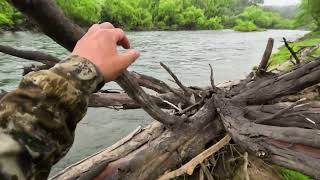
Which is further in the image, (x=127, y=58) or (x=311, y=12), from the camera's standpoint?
(x=311, y=12)

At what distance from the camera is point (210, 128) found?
4.11 meters

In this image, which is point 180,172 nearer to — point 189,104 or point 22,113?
point 189,104

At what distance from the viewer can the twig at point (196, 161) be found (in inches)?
138

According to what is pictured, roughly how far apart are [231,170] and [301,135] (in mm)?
1068

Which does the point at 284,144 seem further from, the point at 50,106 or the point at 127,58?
the point at 50,106

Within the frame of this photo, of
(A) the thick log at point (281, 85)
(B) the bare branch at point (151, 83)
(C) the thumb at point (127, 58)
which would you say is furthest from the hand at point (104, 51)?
(B) the bare branch at point (151, 83)

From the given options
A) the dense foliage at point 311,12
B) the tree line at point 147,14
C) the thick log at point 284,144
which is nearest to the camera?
the thick log at point 284,144

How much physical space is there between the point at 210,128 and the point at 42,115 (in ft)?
9.52

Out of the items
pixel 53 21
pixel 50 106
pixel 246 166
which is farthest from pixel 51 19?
pixel 246 166

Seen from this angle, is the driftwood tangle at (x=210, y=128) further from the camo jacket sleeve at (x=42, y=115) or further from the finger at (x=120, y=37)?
the camo jacket sleeve at (x=42, y=115)

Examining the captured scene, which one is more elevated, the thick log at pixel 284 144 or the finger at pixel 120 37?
the finger at pixel 120 37

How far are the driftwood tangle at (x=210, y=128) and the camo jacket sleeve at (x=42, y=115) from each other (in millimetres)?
1016

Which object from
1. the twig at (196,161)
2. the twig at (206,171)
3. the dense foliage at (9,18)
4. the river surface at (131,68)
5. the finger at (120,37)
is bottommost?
the dense foliage at (9,18)

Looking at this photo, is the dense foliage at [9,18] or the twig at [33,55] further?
the dense foliage at [9,18]
